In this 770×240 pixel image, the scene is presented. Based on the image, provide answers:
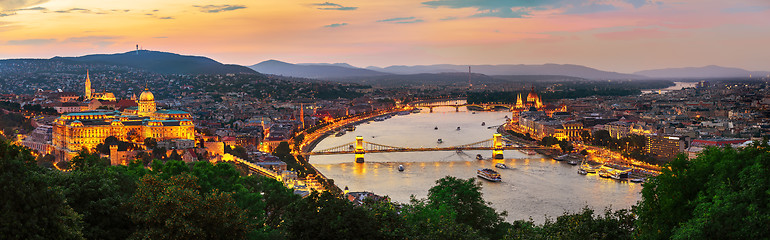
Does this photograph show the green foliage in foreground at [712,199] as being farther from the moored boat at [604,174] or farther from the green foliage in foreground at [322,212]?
the moored boat at [604,174]

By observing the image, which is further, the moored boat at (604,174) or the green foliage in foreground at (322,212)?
the moored boat at (604,174)

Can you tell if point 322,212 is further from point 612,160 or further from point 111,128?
point 612,160

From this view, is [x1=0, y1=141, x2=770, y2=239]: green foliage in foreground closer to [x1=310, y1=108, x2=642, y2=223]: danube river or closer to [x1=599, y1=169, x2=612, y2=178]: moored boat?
[x1=310, y1=108, x2=642, y2=223]: danube river

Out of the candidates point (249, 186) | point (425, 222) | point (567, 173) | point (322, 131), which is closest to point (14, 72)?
point (322, 131)

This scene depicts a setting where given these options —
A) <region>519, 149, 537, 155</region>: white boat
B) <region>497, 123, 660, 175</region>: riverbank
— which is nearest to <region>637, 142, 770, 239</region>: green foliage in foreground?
<region>497, 123, 660, 175</region>: riverbank

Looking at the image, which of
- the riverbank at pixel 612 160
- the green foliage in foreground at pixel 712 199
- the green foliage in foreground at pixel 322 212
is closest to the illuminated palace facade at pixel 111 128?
the riverbank at pixel 612 160
